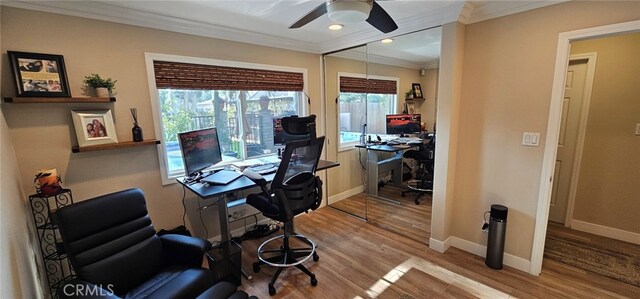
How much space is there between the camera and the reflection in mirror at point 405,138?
369 cm

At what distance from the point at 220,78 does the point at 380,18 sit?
→ 1805mm

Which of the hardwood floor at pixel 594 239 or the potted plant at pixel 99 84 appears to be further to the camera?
the hardwood floor at pixel 594 239

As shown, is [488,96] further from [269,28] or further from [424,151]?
[269,28]

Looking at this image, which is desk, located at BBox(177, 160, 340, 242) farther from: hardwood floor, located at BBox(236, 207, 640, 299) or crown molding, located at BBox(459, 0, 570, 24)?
crown molding, located at BBox(459, 0, 570, 24)

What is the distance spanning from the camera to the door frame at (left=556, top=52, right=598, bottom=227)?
283 cm

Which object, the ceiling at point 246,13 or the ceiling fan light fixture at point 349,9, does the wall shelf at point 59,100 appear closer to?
the ceiling at point 246,13

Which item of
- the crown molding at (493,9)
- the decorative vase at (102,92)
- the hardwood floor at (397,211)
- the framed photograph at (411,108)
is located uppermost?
the crown molding at (493,9)

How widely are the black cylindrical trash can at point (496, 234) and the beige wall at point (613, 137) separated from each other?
59.4 inches

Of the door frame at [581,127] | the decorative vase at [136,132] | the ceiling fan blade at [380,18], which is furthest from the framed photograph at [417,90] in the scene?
the decorative vase at [136,132]

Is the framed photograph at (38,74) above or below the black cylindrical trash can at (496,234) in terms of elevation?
above

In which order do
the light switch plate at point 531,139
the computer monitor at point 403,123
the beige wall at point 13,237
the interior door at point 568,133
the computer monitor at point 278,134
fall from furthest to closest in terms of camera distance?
the computer monitor at point 403,123, the computer monitor at point 278,134, the interior door at point 568,133, the light switch plate at point 531,139, the beige wall at point 13,237

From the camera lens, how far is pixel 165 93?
2.60m

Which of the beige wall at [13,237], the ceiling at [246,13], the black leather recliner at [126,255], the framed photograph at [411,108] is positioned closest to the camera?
the beige wall at [13,237]

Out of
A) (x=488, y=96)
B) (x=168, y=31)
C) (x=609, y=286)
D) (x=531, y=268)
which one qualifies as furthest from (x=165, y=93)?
(x=609, y=286)
